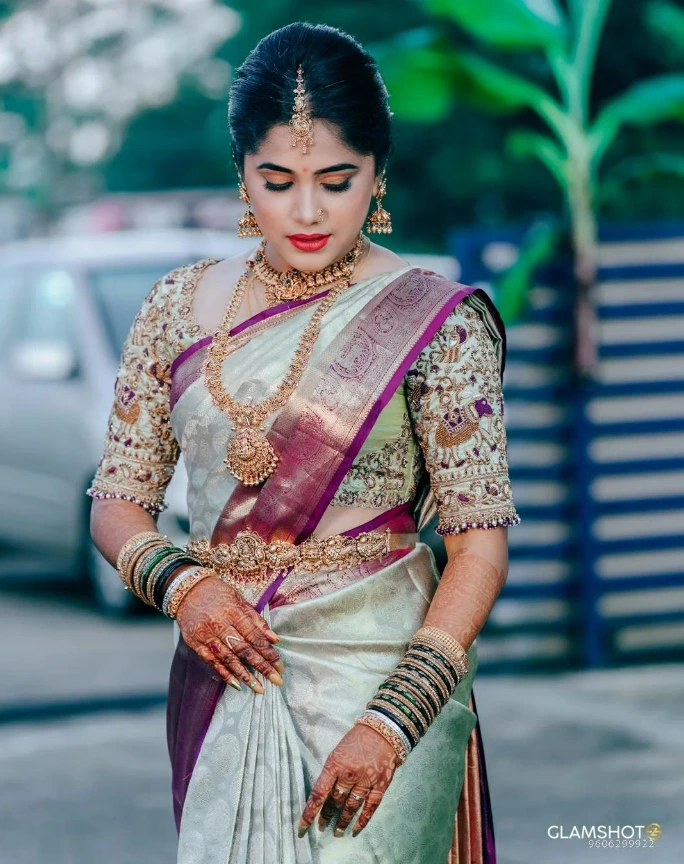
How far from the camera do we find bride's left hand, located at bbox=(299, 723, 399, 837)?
207 centimetres

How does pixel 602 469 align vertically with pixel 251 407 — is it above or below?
above

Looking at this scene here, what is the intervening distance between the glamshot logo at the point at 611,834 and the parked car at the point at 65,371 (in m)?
2.99

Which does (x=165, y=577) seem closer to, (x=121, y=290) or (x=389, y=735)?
(x=389, y=735)

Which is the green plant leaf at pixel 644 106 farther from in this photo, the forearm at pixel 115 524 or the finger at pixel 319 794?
the finger at pixel 319 794

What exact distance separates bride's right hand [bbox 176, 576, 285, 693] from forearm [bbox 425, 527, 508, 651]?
0.24m

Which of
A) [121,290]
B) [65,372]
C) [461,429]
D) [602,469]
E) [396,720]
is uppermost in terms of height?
[121,290]

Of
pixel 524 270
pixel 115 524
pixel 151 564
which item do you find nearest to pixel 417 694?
pixel 151 564

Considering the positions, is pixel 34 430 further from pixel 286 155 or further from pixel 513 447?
pixel 286 155

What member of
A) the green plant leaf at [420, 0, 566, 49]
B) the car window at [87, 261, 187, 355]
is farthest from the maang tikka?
the car window at [87, 261, 187, 355]

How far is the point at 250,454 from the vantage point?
2.29 meters

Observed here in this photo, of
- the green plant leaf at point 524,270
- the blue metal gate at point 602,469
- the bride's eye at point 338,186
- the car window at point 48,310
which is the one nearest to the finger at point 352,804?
the bride's eye at point 338,186

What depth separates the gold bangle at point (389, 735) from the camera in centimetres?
210

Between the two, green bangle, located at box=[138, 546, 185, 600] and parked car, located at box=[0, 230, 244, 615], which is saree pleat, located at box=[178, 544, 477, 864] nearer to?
green bangle, located at box=[138, 546, 185, 600]

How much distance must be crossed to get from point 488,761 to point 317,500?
292cm
